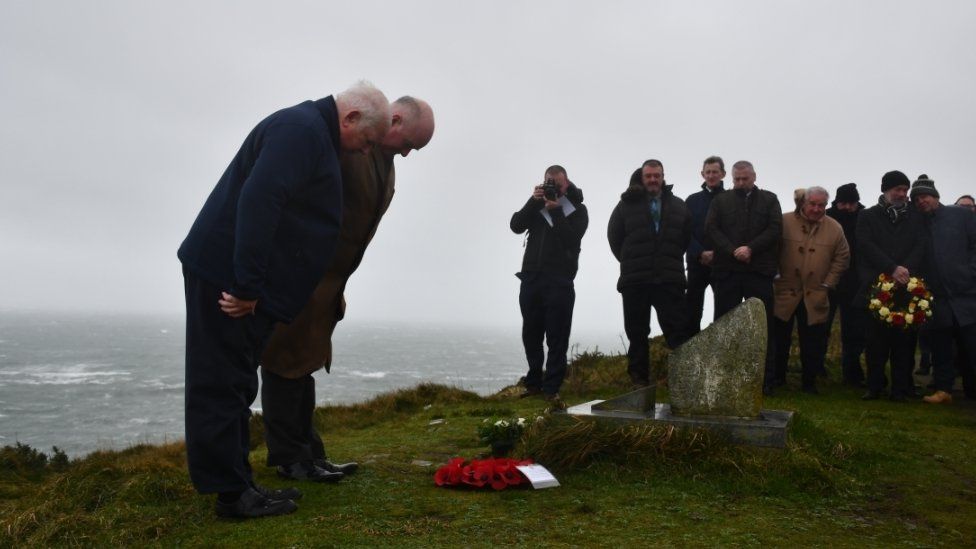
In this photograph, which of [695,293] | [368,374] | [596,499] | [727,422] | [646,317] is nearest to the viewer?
[596,499]

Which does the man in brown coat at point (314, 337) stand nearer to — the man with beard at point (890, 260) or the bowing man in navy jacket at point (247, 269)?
the bowing man in navy jacket at point (247, 269)

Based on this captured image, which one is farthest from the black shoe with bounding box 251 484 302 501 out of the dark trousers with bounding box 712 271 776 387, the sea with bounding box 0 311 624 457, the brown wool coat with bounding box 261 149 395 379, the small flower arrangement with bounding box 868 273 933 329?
the small flower arrangement with bounding box 868 273 933 329

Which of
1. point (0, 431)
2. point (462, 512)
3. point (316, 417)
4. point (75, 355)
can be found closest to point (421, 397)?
point (316, 417)

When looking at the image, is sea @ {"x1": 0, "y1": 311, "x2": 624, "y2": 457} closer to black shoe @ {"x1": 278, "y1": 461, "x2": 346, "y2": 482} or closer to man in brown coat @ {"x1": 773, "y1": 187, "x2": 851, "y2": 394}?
man in brown coat @ {"x1": 773, "y1": 187, "x2": 851, "y2": 394}

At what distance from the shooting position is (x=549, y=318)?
7.87 m

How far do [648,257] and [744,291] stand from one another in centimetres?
110

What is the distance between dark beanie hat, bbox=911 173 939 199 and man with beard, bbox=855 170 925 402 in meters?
0.10

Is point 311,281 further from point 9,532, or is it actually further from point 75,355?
point 75,355

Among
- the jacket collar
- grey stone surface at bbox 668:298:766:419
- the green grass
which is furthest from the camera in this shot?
grey stone surface at bbox 668:298:766:419

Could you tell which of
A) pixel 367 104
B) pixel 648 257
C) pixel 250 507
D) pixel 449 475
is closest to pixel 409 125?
pixel 367 104

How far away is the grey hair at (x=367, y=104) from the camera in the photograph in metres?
3.90

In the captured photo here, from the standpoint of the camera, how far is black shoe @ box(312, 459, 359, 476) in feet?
15.2

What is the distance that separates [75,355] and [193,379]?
10947 cm

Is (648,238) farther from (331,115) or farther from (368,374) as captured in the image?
(368,374)
